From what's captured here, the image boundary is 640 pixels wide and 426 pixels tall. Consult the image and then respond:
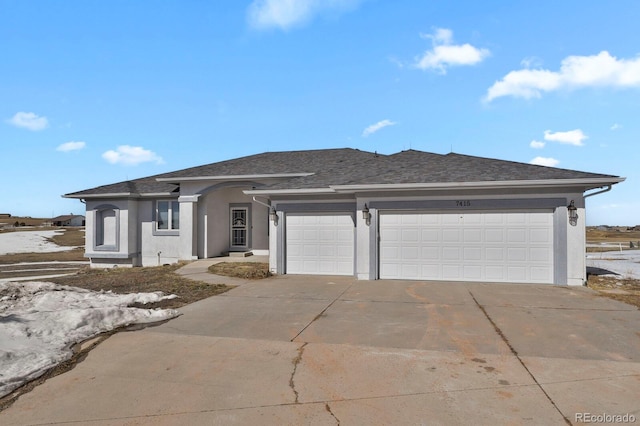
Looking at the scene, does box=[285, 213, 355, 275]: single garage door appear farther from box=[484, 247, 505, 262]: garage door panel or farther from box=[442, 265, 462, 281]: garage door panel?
box=[484, 247, 505, 262]: garage door panel

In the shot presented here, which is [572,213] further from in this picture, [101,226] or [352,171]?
[101,226]

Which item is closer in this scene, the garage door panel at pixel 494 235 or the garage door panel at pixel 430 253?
the garage door panel at pixel 494 235

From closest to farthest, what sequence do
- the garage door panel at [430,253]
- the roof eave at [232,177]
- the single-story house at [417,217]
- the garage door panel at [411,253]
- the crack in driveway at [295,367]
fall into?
the crack in driveway at [295,367] < the single-story house at [417,217] < the garage door panel at [430,253] < the garage door panel at [411,253] < the roof eave at [232,177]

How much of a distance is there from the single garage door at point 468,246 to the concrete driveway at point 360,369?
2934mm

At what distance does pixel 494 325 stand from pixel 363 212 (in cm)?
582

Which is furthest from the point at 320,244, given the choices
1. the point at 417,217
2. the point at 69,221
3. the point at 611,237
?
the point at 69,221

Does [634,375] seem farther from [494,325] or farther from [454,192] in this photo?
[454,192]

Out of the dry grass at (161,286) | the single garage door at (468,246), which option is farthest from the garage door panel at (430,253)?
the dry grass at (161,286)

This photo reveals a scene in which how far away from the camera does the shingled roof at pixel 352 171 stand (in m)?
11.2

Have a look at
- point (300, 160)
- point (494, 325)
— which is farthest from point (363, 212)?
point (300, 160)

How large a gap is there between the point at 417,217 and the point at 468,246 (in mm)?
1698

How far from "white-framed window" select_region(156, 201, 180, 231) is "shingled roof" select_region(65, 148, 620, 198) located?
658mm

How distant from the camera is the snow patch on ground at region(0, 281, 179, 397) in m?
4.82

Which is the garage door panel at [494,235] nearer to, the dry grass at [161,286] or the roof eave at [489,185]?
the roof eave at [489,185]
